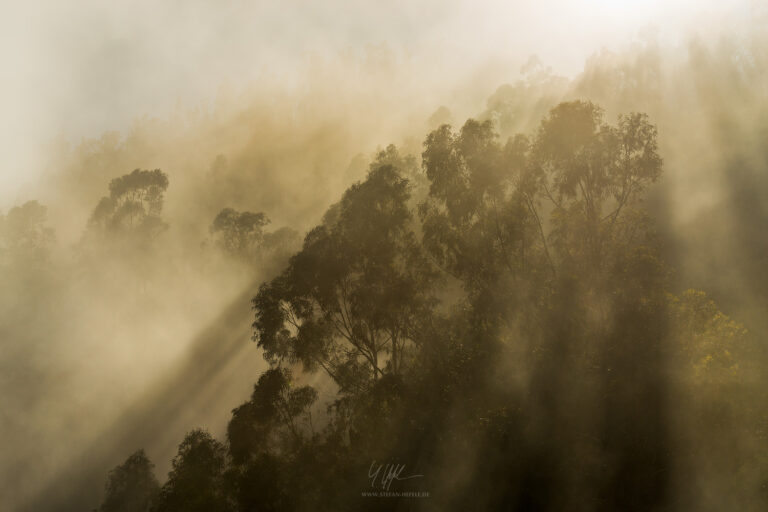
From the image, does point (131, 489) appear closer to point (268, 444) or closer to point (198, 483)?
point (198, 483)

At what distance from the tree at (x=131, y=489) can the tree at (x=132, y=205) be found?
A: 3411cm

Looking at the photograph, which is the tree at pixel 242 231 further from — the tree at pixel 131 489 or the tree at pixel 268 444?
the tree at pixel 268 444

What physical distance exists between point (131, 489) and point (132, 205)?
36868 millimetres

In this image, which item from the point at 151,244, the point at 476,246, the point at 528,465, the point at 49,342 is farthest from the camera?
the point at 49,342

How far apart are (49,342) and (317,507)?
6382 centimetres

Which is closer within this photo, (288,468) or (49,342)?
(288,468)

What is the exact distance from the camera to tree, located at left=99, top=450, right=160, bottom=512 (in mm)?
30500

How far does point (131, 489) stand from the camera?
31.0m

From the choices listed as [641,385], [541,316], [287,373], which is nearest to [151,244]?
[287,373]

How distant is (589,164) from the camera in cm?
2159

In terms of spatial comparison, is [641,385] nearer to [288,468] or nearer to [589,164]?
[589,164]
